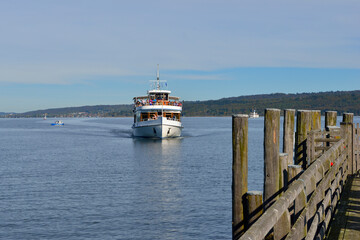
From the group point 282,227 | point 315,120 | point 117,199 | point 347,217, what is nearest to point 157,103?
point 117,199

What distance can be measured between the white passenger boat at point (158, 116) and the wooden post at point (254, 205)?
57627mm

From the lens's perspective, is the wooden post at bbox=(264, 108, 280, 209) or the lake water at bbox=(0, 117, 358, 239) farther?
the lake water at bbox=(0, 117, 358, 239)

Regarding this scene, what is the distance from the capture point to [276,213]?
137 inches

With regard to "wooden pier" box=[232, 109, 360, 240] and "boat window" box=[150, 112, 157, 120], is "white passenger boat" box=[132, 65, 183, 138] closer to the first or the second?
"boat window" box=[150, 112, 157, 120]

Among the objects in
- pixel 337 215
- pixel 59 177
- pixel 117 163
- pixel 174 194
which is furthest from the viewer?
pixel 117 163

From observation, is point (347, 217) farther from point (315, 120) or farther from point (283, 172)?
point (315, 120)

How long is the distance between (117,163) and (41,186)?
14056mm

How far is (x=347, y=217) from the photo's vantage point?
24.4 ft

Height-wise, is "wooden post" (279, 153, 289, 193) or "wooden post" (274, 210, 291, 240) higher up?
"wooden post" (279, 153, 289, 193)

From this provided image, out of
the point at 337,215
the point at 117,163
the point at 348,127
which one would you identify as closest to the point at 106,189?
the point at 117,163

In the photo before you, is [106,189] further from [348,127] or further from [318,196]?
[318,196]

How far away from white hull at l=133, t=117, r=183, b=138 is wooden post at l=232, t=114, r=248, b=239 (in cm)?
5736

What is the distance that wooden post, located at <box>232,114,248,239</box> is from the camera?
6484 mm

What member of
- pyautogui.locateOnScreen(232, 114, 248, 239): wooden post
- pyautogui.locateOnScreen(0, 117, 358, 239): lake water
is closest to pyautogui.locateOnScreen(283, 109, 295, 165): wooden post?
pyautogui.locateOnScreen(232, 114, 248, 239): wooden post
